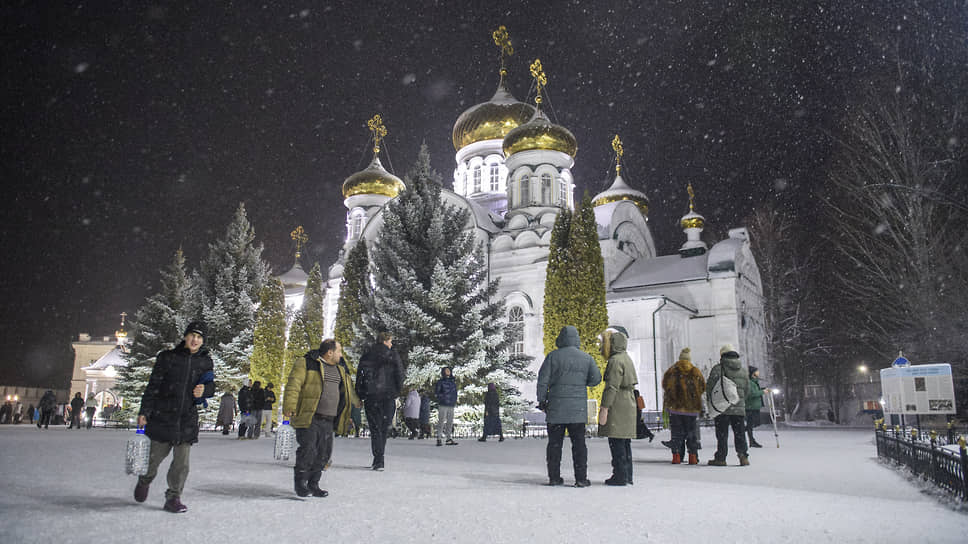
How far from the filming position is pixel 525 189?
30.2 meters

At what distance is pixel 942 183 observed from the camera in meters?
17.7

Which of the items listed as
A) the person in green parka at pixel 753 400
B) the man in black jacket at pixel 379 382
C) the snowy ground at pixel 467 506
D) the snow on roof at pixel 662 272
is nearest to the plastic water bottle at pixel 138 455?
the snowy ground at pixel 467 506

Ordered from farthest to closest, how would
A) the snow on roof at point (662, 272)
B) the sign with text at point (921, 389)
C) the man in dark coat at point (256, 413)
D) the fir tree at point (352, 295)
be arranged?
the snow on roof at point (662, 272) → the fir tree at point (352, 295) → the man in dark coat at point (256, 413) → the sign with text at point (921, 389)

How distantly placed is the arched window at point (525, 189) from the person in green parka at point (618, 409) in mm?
23405

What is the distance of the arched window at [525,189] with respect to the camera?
2997cm

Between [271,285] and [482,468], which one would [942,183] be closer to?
Answer: [482,468]

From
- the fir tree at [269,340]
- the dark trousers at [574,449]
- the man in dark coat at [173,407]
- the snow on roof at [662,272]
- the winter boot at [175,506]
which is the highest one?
the snow on roof at [662,272]

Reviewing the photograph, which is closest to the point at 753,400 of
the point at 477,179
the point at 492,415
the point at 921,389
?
the point at 921,389

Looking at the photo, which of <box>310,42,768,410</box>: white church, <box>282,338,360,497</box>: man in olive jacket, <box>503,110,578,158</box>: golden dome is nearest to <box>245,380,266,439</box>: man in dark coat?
<box>282,338,360,497</box>: man in olive jacket

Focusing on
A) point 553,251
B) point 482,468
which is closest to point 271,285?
point 553,251

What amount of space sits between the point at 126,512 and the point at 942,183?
66.7ft

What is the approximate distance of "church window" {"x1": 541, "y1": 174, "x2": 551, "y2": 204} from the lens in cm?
2970

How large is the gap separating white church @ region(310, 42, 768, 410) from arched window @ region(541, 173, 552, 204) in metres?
0.05

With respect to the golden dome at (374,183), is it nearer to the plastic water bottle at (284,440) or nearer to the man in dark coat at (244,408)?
the man in dark coat at (244,408)
